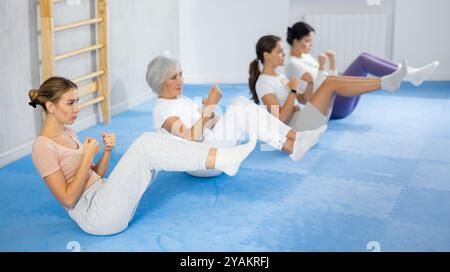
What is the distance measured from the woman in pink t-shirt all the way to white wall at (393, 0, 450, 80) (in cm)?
503

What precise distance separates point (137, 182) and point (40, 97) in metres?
0.62

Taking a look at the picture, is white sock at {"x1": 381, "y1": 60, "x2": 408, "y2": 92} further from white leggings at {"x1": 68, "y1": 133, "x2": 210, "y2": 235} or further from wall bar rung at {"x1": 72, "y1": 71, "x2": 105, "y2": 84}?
wall bar rung at {"x1": 72, "y1": 71, "x2": 105, "y2": 84}

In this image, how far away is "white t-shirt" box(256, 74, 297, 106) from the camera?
4785mm

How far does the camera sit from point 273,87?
15.8 feet

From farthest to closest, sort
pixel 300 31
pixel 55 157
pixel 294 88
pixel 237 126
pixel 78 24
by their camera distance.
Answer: pixel 300 31 → pixel 78 24 → pixel 294 88 → pixel 237 126 → pixel 55 157

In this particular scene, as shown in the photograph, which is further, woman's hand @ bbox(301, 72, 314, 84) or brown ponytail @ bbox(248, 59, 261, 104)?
woman's hand @ bbox(301, 72, 314, 84)

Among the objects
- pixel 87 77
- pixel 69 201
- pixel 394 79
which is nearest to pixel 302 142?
pixel 394 79

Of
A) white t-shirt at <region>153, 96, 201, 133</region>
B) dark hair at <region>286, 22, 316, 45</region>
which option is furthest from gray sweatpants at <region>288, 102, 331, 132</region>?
white t-shirt at <region>153, 96, 201, 133</region>

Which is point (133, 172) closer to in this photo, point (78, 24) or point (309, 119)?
point (309, 119)

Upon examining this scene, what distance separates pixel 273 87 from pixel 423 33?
141 inches

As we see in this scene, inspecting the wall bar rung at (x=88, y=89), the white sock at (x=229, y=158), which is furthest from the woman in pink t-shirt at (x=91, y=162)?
the wall bar rung at (x=88, y=89)

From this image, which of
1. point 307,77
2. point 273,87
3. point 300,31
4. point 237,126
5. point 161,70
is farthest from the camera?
point 300,31

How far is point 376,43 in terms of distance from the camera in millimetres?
7574

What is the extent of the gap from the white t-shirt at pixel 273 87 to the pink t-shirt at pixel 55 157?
1922 millimetres
